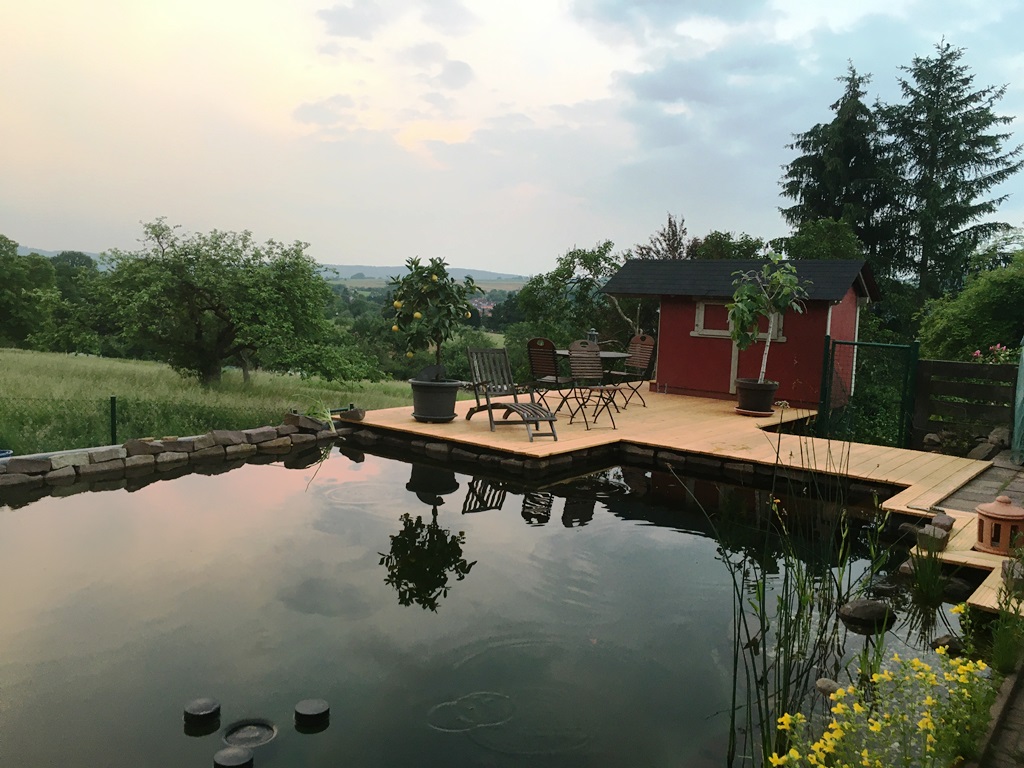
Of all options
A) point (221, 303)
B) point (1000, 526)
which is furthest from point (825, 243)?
point (1000, 526)

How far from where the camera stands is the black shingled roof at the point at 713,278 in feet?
34.3

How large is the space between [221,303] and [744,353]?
24.5 ft

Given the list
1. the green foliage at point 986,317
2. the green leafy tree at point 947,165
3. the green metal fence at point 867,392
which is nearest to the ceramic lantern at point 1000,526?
the green metal fence at point 867,392

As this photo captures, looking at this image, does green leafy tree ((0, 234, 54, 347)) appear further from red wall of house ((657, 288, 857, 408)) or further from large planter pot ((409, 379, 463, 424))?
red wall of house ((657, 288, 857, 408))

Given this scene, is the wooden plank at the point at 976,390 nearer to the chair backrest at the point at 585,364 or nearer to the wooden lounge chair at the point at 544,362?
the chair backrest at the point at 585,364

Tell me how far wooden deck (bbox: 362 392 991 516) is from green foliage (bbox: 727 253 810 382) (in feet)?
3.56

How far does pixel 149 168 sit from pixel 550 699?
510 inches

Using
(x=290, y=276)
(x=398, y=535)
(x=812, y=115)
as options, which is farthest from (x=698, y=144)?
(x=398, y=535)

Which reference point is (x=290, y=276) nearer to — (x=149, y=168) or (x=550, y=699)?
(x=149, y=168)

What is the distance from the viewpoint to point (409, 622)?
4039mm

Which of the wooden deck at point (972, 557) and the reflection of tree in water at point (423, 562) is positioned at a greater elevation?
the wooden deck at point (972, 557)

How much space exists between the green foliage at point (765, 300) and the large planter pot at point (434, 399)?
3.67 meters

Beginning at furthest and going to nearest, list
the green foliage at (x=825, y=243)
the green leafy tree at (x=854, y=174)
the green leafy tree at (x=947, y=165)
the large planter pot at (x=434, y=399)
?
the green leafy tree at (x=854, y=174) < the green leafy tree at (x=947, y=165) < the green foliage at (x=825, y=243) < the large planter pot at (x=434, y=399)

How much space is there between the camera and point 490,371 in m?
8.93
